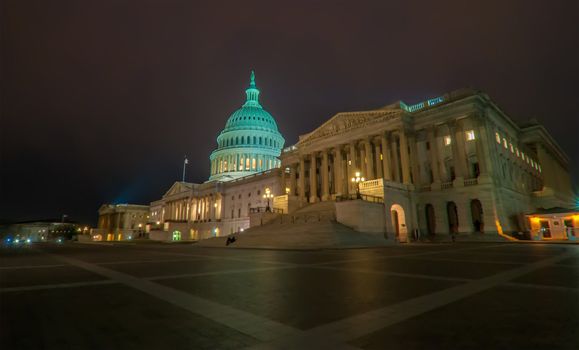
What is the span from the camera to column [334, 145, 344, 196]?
166ft

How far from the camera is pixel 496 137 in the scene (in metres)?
42.9

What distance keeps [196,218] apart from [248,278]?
86.9 meters

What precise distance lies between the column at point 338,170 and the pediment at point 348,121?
3141 mm

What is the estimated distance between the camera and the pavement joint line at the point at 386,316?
4.13 meters

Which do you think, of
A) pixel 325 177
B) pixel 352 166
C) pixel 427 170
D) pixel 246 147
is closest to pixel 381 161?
pixel 352 166

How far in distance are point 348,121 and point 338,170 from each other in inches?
337

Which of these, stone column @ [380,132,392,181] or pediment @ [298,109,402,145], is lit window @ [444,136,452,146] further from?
stone column @ [380,132,392,181]

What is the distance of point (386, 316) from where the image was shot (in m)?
4.99

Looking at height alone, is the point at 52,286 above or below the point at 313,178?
below

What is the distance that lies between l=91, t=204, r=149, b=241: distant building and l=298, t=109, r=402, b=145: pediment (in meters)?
87.6

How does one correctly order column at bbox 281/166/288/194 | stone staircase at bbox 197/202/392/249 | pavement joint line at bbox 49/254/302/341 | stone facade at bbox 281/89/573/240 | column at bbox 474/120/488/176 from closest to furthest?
pavement joint line at bbox 49/254/302/341, stone staircase at bbox 197/202/392/249, column at bbox 474/120/488/176, stone facade at bbox 281/89/573/240, column at bbox 281/166/288/194

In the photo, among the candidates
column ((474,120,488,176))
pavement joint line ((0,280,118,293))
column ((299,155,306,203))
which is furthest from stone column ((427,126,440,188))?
pavement joint line ((0,280,118,293))

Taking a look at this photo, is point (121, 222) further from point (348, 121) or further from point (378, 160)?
point (378, 160)

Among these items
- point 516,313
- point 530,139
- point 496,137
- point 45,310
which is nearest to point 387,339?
point 516,313
